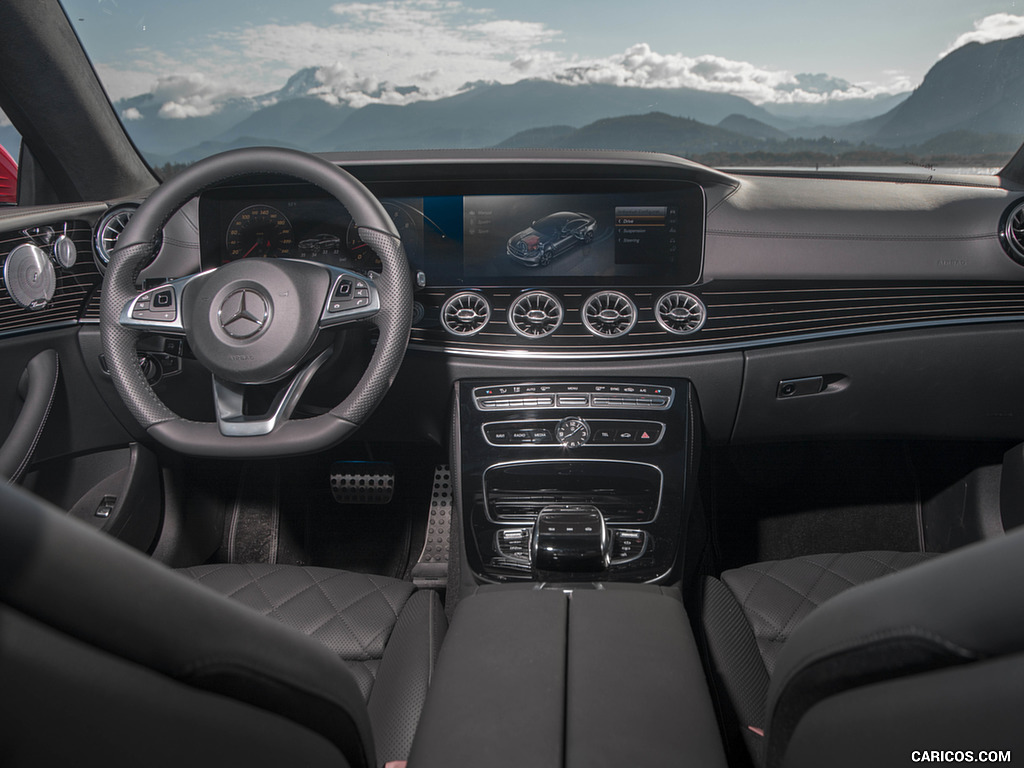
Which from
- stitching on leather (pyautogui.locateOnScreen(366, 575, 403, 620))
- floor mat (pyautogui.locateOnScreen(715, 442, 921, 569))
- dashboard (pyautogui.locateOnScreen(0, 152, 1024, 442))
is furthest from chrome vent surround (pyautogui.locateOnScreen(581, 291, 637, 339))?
stitching on leather (pyautogui.locateOnScreen(366, 575, 403, 620))

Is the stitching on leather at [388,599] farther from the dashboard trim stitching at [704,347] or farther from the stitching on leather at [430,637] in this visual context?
the dashboard trim stitching at [704,347]

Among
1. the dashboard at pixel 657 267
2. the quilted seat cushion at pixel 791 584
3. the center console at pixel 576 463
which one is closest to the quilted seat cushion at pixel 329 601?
the center console at pixel 576 463

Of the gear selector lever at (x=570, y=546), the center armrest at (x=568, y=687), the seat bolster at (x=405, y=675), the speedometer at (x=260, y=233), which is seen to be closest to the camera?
the center armrest at (x=568, y=687)

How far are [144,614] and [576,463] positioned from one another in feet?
5.61

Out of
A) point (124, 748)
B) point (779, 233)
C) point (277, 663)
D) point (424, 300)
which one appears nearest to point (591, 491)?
point (424, 300)

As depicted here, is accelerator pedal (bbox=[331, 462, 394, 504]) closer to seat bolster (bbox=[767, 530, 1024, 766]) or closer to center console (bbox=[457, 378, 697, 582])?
center console (bbox=[457, 378, 697, 582])

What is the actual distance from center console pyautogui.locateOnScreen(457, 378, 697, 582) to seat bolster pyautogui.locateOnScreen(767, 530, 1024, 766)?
59.3 inches

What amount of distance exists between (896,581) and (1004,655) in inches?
4.1

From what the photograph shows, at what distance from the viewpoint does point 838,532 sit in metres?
2.69

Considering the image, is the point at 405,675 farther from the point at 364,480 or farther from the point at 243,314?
the point at 364,480

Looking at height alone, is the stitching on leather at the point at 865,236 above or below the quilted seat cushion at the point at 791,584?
above

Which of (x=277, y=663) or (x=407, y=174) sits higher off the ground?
(x=407, y=174)

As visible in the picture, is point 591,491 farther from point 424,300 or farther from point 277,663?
point 277,663

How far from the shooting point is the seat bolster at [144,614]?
0.47 metres
